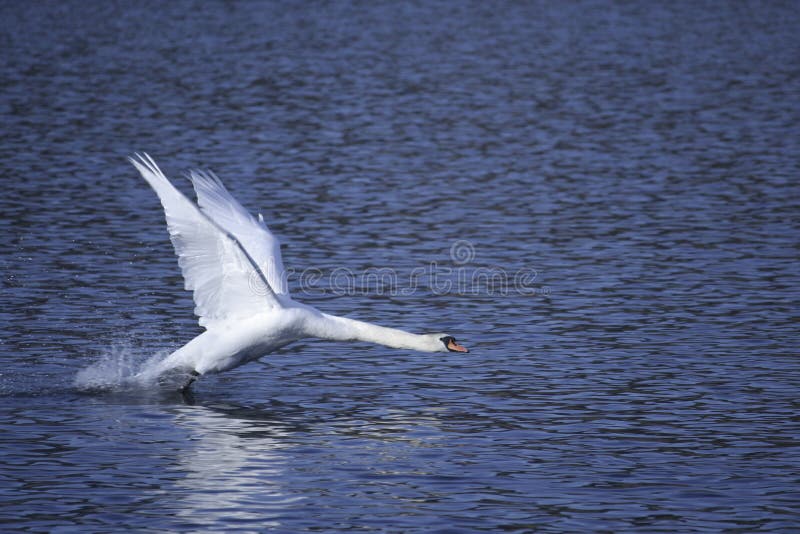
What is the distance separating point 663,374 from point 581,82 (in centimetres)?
2997

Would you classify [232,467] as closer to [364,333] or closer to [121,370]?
[364,333]

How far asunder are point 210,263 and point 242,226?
5.70 ft

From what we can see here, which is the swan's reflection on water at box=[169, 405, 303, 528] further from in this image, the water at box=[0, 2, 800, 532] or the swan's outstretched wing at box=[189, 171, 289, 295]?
the swan's outstretched wing at box=[189, 171, 289, 295]

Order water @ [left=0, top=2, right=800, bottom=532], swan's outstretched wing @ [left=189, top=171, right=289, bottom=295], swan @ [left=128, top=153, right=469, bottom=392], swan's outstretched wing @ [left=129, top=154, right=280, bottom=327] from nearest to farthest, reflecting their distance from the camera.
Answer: water @ [left=0, top=2, right=800, bottom=532]
swan's outstretched wing @ [left=129, top=154, right=280, bottom=327]
swan @ [left=128, top=153, right=469, bottom=392]
swan's outstretched wing @ [left=189, top=171, right=289, bottom=295]

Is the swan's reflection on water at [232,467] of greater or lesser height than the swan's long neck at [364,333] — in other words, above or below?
below

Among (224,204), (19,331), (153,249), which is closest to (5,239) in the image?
(153,249)

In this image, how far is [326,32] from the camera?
6203 centimetres

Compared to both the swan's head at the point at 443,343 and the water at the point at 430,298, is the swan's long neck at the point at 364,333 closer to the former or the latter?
the swan's head at the point at 443,343

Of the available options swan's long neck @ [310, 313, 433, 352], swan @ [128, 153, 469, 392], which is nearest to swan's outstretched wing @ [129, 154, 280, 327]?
swan @ [128, 153, 469, 392]

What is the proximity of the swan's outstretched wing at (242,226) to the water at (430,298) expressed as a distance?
4.34ft

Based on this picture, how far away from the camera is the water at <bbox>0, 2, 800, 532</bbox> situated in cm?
1323

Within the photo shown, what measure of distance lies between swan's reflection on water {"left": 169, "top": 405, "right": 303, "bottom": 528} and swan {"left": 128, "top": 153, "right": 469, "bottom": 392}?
2.14ft

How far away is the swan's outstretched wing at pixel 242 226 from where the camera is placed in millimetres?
17406

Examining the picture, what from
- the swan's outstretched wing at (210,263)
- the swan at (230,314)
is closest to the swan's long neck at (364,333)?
the swan at (230,314)
